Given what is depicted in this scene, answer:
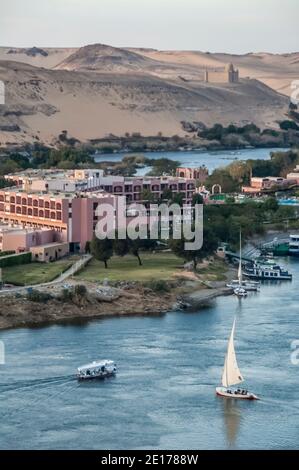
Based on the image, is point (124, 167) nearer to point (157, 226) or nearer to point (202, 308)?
point (157, 226)

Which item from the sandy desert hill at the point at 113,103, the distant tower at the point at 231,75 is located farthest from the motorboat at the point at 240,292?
the distant tower at the point at 231,75

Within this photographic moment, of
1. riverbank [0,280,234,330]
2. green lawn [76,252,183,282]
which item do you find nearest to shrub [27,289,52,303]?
riverbank [0,280,234,330]

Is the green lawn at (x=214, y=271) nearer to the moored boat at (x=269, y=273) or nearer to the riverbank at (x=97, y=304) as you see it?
the moored boat at (x=269, y=273)

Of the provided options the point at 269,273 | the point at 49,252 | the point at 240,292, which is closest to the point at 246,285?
the point at 240,292

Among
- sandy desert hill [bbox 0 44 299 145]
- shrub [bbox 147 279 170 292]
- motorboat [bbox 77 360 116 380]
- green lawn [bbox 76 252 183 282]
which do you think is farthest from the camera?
sandy desert hill [bbox 0 44 299 145]

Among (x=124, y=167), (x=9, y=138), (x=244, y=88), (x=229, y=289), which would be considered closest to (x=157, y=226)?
(x=229, y=289)

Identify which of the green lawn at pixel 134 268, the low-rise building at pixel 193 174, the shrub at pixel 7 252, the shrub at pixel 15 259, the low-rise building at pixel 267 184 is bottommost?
the green lawn at pixel 134 268

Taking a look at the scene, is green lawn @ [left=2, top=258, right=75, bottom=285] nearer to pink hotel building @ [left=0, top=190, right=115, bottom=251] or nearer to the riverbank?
the riverbank
